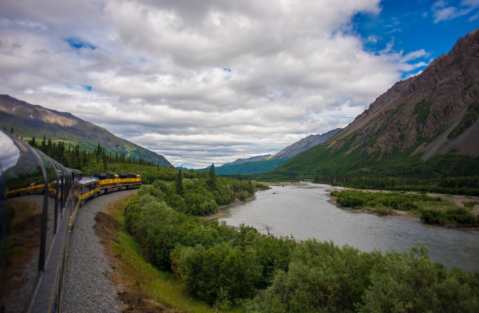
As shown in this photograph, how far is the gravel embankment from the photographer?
12.3 m

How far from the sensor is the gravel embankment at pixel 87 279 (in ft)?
40.3

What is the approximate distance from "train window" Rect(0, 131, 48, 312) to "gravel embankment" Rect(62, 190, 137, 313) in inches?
301

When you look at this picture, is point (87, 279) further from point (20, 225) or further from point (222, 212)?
point (222, 212)

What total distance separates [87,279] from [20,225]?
12.0m

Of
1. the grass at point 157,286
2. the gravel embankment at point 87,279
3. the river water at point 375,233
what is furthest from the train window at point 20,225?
the river water at point 375,233

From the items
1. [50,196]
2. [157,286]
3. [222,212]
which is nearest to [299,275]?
[157,286]

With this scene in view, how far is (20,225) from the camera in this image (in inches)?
191

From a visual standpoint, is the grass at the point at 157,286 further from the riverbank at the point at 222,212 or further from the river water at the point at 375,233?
the riverbank at the point at 222,212

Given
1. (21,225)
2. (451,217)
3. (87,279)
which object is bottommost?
(451,217)

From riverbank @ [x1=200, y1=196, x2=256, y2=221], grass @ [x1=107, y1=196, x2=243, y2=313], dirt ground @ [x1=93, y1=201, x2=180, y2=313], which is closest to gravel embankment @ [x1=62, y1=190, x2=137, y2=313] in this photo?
dirt ground @ [x1=93, y1=201, x2=180, y2=313]

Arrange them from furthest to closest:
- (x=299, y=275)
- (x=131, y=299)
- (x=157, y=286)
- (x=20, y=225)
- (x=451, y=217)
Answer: (x=451, y=217) → (x=157, y=286) → (x=299, y=275) → (x=131, y=299) → (x=20, y=225)

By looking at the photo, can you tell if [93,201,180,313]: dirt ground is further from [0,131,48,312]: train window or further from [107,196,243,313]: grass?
[0,131,48,312]: train window

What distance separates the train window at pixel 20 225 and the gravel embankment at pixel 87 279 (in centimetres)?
765

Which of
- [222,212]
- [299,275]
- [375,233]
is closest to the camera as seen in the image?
[299,275]
